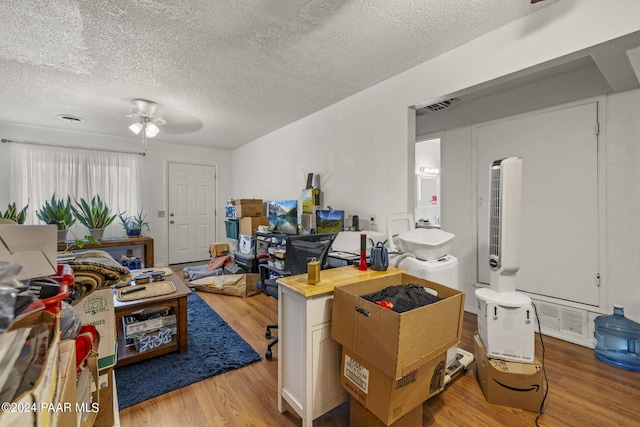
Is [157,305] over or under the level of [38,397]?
under

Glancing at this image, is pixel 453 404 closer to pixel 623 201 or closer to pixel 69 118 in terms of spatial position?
pixel 623 201

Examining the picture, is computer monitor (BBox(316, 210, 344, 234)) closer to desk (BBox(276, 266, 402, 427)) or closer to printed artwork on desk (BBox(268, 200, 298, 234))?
printed artwork on desk (BBox(268, 200, 298, 234))

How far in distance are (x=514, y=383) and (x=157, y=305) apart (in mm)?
2556

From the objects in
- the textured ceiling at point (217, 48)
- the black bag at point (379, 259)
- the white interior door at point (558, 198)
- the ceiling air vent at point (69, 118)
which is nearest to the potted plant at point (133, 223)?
the ceiling air vent at point (69, 118)

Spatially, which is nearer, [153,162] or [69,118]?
[69,118]

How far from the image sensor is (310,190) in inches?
142

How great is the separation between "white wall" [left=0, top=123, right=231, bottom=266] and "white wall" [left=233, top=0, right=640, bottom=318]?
6.48 feet

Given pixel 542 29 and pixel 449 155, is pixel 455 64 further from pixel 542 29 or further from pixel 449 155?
pixel 449 155

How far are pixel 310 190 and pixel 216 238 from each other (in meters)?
3.39

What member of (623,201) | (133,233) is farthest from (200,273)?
(623,201)

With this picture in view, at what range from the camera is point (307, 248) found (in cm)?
209

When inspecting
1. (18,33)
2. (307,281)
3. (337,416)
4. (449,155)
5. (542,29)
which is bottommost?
(337,416)

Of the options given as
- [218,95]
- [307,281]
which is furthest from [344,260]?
[218,95]

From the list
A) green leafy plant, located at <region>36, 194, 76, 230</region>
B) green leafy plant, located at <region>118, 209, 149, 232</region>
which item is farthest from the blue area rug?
green leafy plant, located at <region>118, 209, 149, 232</region>
